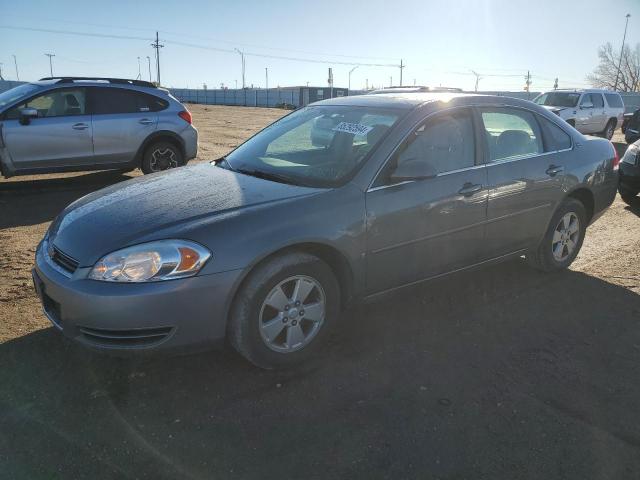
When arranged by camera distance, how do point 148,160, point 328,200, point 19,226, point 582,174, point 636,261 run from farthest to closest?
point 148,160 → point 19,226 → point 636,261 → point 582,174 → point 328,200

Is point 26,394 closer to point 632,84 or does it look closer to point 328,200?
point 328,200

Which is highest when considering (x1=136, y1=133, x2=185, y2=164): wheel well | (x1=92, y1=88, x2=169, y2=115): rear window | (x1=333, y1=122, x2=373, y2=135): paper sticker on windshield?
(x1=92, y1=88, x2=169, y2=115): rear window

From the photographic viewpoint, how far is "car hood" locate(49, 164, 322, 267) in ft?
9.70

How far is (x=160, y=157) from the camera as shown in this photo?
899cm

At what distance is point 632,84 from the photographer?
7831cm

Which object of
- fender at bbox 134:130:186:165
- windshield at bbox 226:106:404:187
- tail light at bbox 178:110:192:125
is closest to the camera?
windshield at bbox 226:106:404:187

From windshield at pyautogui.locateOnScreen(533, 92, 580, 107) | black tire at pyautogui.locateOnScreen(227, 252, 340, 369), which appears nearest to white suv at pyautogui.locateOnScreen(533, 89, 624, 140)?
windshield at pyautogui.locateOnScreen(533, 92, 580, 107)

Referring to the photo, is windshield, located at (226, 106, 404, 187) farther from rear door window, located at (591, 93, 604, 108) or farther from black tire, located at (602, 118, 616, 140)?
black tire, located at (602, 118, 616, 140)

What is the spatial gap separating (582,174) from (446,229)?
1.90m

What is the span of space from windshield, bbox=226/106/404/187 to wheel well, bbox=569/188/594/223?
2.22 meters

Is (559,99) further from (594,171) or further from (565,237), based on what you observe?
(565,237)

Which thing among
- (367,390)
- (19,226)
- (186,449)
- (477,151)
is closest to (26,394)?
(186,449)

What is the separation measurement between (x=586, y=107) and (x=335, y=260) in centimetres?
1685

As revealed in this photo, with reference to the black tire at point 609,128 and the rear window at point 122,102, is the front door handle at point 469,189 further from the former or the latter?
the black tire at point 609,128
